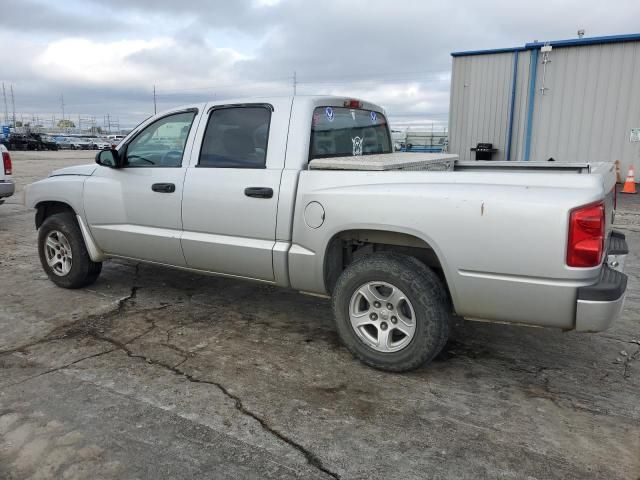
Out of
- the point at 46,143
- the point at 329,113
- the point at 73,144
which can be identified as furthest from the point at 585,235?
the point at 73,144

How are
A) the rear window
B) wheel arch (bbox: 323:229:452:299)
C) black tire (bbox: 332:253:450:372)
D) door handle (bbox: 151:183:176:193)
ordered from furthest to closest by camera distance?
door handle (bbox: 151:183:176:193) < the rear window < wheel arch (bbox: 323:229:452:299) < black tire (bbox: 332:253:450:372)

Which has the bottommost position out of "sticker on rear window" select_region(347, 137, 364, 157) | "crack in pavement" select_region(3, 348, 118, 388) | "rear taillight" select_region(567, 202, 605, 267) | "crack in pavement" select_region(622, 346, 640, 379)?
"crack in pavement" select_region(3, 348, 118, 388)

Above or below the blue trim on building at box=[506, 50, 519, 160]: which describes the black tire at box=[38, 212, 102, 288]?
below

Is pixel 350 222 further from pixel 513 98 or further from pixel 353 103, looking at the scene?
pixel 513 98

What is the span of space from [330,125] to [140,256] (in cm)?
209

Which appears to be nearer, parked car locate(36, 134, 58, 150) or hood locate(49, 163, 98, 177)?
hood locate(49, 163, 98, 177)

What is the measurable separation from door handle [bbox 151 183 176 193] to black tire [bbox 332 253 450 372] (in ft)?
5.61

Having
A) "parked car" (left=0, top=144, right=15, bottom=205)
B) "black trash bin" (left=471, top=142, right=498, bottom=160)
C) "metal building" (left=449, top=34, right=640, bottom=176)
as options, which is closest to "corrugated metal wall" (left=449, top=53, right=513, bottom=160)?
"metal building" (left=449, top=34, right=640, bottom=176)

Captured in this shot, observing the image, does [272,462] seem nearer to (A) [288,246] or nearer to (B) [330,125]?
(A) [288,246]

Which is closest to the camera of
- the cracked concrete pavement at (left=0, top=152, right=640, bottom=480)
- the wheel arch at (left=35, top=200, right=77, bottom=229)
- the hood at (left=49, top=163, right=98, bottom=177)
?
the cracked concrete pavement at (left=0, top=152, right=640, bottom=480)

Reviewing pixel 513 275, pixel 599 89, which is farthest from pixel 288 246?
pixel 599 89

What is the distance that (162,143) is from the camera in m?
4.61

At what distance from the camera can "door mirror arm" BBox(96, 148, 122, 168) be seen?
15.2 ft

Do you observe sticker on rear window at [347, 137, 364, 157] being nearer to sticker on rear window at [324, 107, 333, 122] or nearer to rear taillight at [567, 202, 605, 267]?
sticker on rear window at [324, 107, 333, 122]
